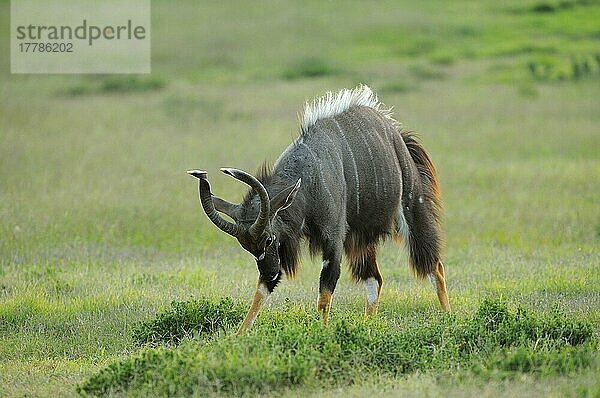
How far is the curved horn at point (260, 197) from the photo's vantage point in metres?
7.65

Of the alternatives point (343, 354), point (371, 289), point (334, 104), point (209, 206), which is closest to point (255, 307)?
point (209, 206)

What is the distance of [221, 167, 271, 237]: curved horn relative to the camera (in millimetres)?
7648

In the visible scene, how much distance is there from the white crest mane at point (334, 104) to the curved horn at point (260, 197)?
1.44m

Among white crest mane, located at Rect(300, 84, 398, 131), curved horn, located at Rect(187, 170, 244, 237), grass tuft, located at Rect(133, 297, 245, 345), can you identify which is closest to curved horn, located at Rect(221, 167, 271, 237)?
curved horn, located at Rect(187, 170, 244, 237)

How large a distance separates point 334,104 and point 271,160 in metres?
8.75

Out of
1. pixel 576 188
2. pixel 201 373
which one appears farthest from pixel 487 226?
pixel 201 373

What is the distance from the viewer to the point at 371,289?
→ 9812mm

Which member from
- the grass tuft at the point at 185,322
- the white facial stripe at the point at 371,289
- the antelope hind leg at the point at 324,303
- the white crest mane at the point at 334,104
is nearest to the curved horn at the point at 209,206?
the antelope hind leg at the point at 324,303

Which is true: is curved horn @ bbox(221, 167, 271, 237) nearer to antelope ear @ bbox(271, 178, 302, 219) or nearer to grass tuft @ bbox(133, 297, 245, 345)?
antelope ear @ bbox(271, 178, 302, 219)

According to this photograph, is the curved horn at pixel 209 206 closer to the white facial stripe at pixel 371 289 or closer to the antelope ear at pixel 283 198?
the antelope ear at pixel 283 198

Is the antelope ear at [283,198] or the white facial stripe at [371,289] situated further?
the white facial stripe at [371,289]

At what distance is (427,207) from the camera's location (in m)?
9.91

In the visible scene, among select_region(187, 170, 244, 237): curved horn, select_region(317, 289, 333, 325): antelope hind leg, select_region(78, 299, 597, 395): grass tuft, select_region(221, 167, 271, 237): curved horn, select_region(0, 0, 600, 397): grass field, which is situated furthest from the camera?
select_region(317, 289, 333, 325): antelope hind leg

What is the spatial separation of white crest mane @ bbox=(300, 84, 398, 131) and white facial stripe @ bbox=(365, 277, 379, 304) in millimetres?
1554
